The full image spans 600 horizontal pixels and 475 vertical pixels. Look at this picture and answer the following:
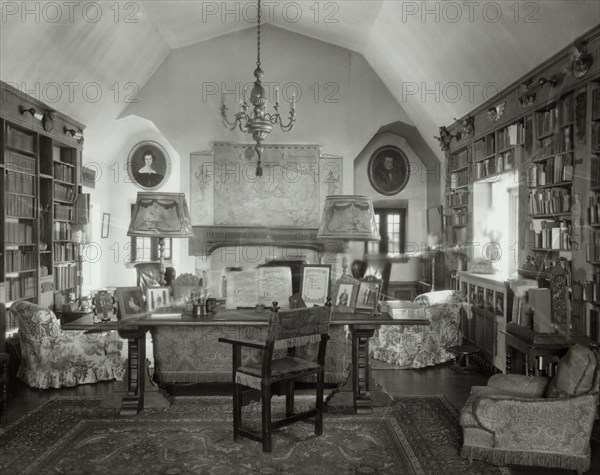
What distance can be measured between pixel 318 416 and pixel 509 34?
4.03 m

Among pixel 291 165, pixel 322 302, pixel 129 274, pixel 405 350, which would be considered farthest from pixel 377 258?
pixel 322 302

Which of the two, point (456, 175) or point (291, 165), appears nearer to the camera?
point (456, 175)

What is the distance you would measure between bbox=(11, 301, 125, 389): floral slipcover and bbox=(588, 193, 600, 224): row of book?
445 cm

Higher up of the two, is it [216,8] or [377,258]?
[216,8]

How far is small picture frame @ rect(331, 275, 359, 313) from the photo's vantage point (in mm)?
4766

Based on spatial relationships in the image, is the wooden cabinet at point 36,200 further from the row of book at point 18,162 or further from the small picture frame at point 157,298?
the small picture frame at point 157,298

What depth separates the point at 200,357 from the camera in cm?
518

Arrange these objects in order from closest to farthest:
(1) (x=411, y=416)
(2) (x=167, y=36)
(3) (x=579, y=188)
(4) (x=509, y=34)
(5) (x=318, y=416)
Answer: (5) (x=318, y=416) < (1) (x=411, y=416) < (3) (x=579, y=188) < (4) (x=509, y=34) < (2) (x=167, y=36)

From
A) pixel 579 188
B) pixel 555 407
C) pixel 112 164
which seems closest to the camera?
pixel 555 407

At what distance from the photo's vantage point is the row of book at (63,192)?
7.80 meters

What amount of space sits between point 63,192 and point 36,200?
931 mm

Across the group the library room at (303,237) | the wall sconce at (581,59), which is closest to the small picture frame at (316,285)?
the library room at (303,237)

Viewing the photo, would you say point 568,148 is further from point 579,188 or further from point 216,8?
point 216,8

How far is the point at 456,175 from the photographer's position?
27.8ft
